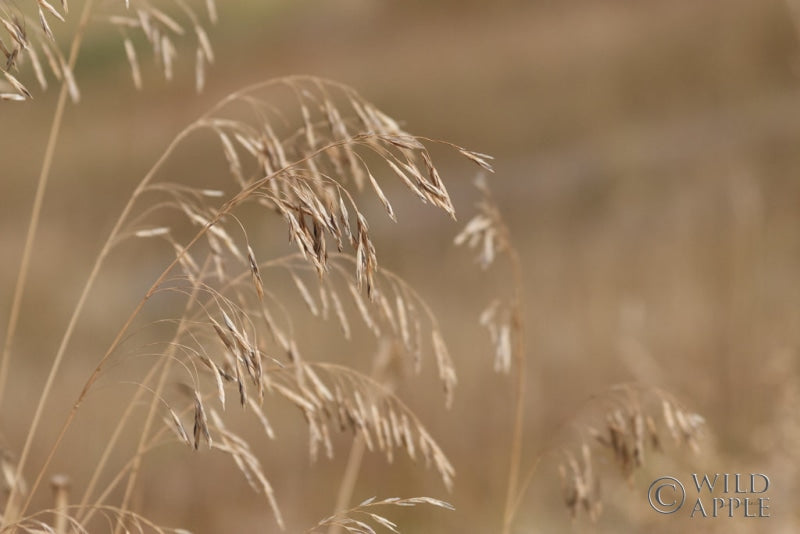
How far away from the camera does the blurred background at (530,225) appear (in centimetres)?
212

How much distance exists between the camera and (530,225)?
2.69 metres

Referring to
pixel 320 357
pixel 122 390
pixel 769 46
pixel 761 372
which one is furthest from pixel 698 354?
pixel 122 390

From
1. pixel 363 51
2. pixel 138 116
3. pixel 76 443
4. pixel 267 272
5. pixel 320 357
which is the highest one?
pixel 363 51

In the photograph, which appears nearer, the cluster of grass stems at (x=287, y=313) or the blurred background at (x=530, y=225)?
the cluster of grass stems at (x=287, y=313)

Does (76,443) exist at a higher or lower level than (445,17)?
lower

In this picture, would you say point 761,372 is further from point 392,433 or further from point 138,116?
point 138,116

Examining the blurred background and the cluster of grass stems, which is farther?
the blurred background

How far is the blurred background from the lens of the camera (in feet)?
6.95

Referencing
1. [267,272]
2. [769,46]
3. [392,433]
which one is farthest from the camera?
[769,46]

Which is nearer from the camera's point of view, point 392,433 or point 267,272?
point 392,433

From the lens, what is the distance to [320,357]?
2.32 m

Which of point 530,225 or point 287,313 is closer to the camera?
point 287,313

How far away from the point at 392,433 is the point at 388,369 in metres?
0.31

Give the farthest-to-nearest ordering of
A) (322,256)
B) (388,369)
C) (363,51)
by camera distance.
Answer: (363,51) → (388,369) → (322,256)
